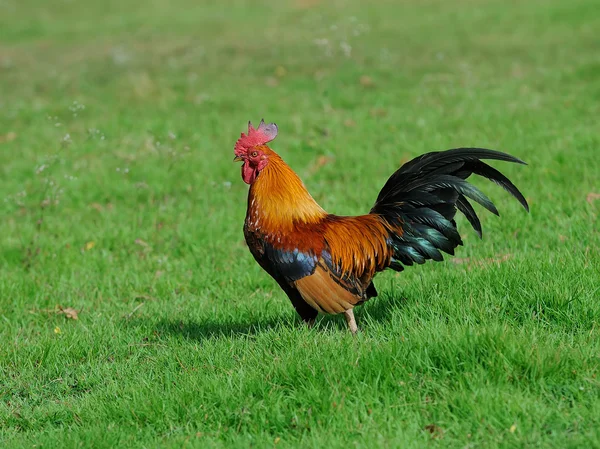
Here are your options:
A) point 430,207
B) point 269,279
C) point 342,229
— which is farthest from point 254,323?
point 430,207

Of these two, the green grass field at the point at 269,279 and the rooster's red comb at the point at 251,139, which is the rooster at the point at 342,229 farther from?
the green grass field at the point at 269,279

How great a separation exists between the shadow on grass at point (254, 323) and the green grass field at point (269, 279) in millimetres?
26

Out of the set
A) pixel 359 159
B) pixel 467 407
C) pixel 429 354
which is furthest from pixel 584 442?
pixel 359 159

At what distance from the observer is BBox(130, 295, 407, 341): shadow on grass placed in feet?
17.3

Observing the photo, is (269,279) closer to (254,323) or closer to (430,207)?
(254,323)

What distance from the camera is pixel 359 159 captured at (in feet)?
30.6

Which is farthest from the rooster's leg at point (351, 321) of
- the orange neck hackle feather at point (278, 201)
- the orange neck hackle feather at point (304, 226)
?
the orange neck hackle feather at point (278, 201)

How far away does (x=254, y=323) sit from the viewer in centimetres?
570

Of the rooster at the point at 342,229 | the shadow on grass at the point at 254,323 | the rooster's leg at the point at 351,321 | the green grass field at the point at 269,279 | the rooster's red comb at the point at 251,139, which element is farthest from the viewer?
the shadow on grass at the point at 254,323

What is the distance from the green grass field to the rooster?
0.30m

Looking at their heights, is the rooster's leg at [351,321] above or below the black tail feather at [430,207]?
below

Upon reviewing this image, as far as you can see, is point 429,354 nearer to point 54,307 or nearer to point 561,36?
point 54,307

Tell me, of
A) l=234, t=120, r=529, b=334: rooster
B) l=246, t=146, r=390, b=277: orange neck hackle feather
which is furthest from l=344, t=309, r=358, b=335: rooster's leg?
l=246, t=146, r=390, b=277: orange neck hackle feather

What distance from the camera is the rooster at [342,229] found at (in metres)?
4.75
